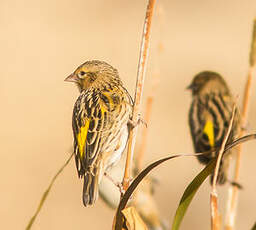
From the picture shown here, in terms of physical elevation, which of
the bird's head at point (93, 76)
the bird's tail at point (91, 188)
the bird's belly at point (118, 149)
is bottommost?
the bird's tail at point (91, 188)

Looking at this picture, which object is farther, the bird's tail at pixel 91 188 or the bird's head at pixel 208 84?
the bird's head at pixel 208 84

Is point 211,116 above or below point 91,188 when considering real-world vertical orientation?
above

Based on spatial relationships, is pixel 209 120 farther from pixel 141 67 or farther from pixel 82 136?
pixel 141 67

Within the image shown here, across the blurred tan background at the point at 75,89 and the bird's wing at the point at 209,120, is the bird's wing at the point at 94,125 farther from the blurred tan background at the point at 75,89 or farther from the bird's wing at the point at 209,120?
the blurred tan background at the point at 75,89

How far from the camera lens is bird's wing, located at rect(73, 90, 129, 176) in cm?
416

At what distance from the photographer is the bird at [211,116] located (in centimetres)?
569

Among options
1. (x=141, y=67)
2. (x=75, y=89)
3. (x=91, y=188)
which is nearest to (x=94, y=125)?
(x=91, y=188)

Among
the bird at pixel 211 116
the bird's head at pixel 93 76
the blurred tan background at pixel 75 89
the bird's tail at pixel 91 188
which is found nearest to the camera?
the bird's tail at pixel 91 188

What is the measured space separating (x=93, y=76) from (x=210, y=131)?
140 centimetres

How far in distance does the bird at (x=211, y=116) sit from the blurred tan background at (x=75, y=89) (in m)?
1.21

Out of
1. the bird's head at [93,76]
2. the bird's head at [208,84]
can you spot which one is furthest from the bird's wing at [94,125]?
the bird's head at [208,84]

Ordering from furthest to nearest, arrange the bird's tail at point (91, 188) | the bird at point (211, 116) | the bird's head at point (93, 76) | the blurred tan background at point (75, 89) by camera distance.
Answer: the blurred tan background at point (75, 89) → the bird at point (211, 116) → the bird's head at point (93, 76) → the bird's tail at point (91, 188)

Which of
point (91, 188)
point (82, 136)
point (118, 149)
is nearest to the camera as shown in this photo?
point (91, 188)

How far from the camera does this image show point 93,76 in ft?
15.6
